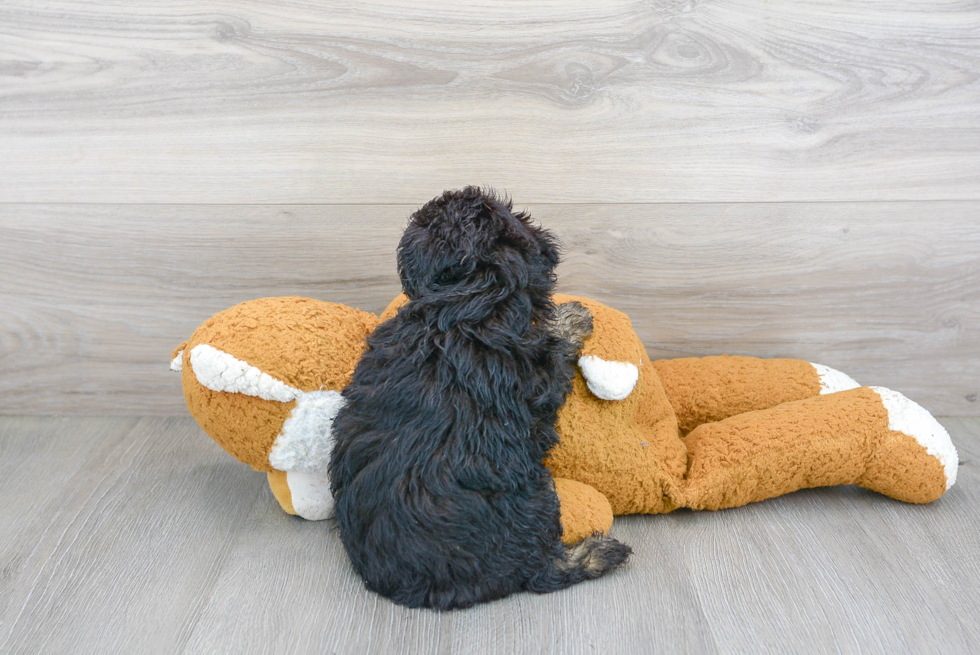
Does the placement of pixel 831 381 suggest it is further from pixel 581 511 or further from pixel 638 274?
pixel 581 511

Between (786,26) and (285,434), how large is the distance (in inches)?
Answer: 35.8

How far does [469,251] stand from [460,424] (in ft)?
0.58

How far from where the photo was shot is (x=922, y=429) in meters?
0.92

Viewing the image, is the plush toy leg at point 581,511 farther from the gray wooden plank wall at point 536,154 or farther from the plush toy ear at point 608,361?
→ the gray wooden plank wall at point 536,154

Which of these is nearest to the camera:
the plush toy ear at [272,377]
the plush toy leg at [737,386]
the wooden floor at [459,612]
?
the wooden floor at [459,612]

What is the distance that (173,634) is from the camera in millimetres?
734

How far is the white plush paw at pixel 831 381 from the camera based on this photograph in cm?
105

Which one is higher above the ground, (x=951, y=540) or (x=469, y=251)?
(x=469, y=251)

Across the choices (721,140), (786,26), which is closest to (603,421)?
(721,140)

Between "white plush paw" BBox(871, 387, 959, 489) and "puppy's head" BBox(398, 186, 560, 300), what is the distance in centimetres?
50

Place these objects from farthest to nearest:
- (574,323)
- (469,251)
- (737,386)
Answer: (737,386), (574,323), (469,251)

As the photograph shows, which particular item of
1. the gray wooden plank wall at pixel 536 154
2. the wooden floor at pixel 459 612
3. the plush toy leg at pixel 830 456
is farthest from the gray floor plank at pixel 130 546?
the plush toy leg at pixel 830 456

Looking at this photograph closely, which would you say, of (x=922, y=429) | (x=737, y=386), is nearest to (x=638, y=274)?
(x=737, y=386)

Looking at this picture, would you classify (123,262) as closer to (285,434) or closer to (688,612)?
(285,434)
